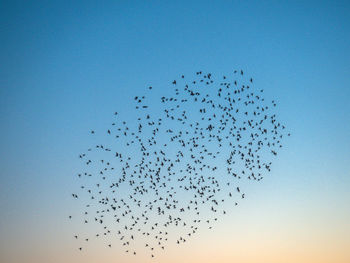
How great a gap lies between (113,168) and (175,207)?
4424 mm

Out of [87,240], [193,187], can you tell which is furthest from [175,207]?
[87,240]

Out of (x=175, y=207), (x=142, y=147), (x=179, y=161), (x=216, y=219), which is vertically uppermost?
(x=142, y=147)

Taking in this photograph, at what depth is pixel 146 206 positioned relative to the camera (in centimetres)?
2086

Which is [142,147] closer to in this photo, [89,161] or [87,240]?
[89,161]

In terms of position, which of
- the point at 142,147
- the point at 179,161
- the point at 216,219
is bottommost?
the point at 216,219

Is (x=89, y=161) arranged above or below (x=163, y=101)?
below

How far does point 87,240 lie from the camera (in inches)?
812

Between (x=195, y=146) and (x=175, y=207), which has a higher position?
(x=195, y=146)

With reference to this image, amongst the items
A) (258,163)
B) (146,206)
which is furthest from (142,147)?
(258,163)

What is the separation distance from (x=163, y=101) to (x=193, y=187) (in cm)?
535

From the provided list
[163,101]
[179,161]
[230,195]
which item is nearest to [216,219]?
[230,195]

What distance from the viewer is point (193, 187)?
68.1 feet

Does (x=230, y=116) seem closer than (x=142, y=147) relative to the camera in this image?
Yes

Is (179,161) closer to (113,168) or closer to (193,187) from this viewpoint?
(193,187)
